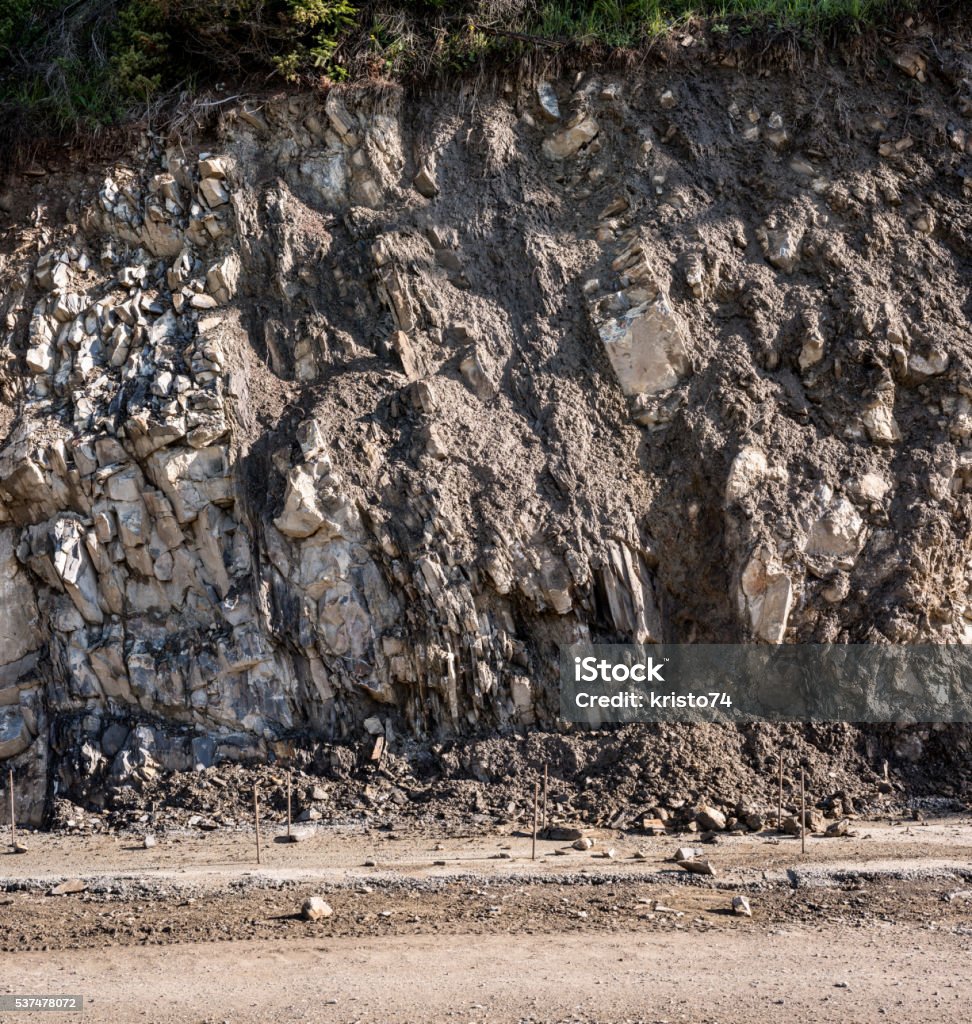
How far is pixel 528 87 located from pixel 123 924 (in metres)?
10.8

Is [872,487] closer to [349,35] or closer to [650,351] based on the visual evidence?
[650,351]

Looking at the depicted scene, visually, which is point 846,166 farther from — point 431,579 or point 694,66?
point 431,579

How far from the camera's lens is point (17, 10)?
1563cm

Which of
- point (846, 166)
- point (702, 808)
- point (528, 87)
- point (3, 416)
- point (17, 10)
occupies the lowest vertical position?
point (702, 808)

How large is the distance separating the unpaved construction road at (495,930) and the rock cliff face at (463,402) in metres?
1.98

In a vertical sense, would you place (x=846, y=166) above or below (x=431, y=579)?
above

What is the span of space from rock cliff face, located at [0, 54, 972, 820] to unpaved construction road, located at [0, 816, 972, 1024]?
198cm

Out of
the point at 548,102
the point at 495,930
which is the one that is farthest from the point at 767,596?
the point at 548,102

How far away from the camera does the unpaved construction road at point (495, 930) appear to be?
23.1ft

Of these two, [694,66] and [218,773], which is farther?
[694,66]

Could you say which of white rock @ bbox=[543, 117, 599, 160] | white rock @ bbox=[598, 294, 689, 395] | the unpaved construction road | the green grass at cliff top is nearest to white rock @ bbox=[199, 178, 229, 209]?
the green grass at cliff top

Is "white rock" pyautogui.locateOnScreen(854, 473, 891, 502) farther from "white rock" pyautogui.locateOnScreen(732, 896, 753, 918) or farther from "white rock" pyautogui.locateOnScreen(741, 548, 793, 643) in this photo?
"white rock" pyautogui.locateOnScreen(732, 896, 753, 918)

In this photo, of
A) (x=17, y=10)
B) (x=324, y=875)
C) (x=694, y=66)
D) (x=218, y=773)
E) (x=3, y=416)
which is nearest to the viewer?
(x=324, y=875)

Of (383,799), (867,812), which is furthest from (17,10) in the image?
(867,812)
